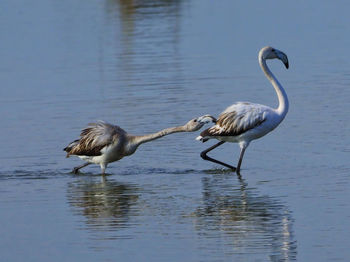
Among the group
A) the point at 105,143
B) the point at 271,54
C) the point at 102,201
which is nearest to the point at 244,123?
the point at 271,54

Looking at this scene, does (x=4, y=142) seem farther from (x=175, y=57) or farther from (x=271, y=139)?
(x=175, y=57)

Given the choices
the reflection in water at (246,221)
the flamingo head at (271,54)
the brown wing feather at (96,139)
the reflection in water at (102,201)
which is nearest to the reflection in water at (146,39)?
the flamingo head at (271,54)

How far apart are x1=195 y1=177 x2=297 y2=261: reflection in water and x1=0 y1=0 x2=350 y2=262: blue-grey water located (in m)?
0.02

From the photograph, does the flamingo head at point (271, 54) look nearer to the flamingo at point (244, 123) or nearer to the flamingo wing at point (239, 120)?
the flamingo at point (244, 123)

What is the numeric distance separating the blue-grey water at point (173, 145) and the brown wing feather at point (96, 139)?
0.39 metres

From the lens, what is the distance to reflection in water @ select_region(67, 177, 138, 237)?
427 inches

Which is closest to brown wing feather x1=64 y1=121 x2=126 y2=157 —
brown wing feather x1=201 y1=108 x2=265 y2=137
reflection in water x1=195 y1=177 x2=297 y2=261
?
brown wing feather x1=201 y1=108 x2=265 y2=137

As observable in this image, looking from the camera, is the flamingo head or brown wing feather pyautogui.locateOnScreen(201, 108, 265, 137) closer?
brown wing feather pyautogui.locateOnScreen(201, 108, 265, 137)

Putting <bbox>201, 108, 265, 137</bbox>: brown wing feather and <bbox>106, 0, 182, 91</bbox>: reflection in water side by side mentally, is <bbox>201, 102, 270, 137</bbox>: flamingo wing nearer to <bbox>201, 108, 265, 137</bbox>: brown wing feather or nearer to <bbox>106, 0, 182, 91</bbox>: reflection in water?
<bbox>201, 108, 265, 137</bbox>: brown wing feather

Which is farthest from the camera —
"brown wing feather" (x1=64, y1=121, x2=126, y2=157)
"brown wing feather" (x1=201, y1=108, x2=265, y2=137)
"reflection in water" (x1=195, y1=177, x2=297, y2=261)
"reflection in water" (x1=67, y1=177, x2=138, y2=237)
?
"brown wing feather" (x1=64, y1=121, x2=126, y2=157)

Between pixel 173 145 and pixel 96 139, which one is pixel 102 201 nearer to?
pixel 96 139

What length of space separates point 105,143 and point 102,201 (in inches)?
63.5

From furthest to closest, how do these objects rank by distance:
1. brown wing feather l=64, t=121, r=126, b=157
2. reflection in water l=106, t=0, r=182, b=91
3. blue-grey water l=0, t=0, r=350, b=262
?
reflection in water l=106, t=0, r=182, b=91 → brown wing feather l=64, t=121, r=126, b=157 → blue-grey water l=0, t=0, r=350, b=262

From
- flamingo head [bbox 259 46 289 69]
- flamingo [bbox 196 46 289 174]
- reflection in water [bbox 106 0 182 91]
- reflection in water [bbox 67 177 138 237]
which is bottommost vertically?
reflection in water [bbox 67 177 138 237]
